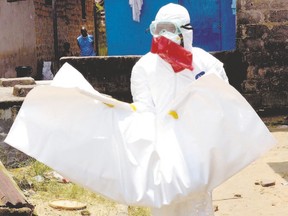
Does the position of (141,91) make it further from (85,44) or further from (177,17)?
(85,44)

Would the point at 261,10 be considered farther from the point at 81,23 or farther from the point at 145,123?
the point at 81,23

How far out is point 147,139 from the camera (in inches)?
112

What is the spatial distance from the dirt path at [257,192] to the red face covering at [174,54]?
2.12 metres

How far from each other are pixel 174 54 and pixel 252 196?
2635mm

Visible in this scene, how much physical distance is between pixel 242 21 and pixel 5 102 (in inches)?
190

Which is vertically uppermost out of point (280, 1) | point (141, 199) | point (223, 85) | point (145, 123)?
point (280, 1)

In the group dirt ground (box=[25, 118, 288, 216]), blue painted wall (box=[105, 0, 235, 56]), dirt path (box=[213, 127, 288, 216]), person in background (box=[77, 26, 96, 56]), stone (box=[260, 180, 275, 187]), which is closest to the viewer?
dirt ground (box=[25, 118, 288, 216])

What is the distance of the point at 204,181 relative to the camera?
8.98 ft

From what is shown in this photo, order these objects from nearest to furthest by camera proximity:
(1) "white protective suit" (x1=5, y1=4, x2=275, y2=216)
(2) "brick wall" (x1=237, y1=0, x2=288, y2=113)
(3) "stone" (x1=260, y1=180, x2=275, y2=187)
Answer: (1) "white protective suit" (x1=5, y1=4, x2=275, y2=216) < (3) "stone" (x1=260, y1=180, x2=275, y2=187) < (2) "brick wall" (x1=237, y1=0, x2=288, y2=113)

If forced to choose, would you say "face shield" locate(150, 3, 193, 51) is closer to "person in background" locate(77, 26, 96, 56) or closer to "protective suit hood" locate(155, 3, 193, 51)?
"protective suit hood" locate(155, 3, 193, 51)

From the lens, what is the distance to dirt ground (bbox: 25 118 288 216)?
462 centimetres

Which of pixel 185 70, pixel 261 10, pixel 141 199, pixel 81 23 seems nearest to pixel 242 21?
pixel 261 10

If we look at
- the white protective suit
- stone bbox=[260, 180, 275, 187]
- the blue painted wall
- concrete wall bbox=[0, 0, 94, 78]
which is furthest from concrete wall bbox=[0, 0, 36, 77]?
the white protective suit

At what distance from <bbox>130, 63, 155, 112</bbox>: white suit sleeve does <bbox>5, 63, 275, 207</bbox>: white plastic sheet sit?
0.28 ft
